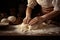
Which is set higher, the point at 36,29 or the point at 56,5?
the point at 56,5

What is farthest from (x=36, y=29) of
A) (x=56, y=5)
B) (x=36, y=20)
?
(x=56, y=5)

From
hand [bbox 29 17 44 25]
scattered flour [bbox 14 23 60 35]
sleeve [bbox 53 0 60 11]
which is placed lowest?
scattered flour [bbox 14 23 60 35]

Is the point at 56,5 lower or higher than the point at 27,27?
higher

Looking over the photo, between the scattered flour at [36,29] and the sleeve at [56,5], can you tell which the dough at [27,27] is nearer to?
the scattered flour at [36,29]

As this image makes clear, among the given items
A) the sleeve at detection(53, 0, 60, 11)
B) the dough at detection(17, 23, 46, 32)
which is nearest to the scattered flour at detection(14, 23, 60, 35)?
the dough at detection(17, 23, 46, 32)

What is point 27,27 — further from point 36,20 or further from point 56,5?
point 56,5

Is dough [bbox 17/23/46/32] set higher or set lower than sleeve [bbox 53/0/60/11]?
lower

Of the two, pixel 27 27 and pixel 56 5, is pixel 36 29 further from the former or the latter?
pixel 56 5

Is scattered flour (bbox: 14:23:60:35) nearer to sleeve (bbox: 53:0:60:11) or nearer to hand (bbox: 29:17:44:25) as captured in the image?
hand (bbox: 29:17:44:25)

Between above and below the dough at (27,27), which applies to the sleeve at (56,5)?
above

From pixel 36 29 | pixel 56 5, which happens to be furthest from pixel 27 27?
pixel 56 5

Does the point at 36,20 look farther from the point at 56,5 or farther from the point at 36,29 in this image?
the point at 56,5

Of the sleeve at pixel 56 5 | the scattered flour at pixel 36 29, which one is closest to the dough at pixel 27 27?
the scattered flour at pixel 36 29

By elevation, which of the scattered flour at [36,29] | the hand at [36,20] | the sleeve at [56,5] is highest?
the sleeve at [56,5]
